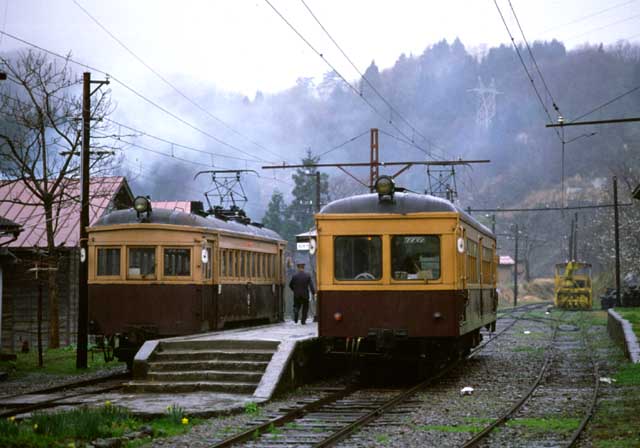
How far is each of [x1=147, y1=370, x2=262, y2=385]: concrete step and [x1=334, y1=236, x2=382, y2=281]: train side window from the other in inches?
82.9

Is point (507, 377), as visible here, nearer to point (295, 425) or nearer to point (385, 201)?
point (385, 201)

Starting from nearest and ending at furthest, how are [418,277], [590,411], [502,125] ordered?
[590,411] → [418,277] → [502,125]

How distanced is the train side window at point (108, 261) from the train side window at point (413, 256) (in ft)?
18.6

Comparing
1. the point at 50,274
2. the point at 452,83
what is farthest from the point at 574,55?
the point at 50,274

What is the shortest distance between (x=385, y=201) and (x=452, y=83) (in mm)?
169842

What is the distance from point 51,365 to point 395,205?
834cm

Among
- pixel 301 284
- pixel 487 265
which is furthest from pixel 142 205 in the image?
pixel 487 265

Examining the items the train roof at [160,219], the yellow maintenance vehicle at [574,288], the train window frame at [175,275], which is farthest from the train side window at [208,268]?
the yellow maintenance vehicle at [574,288]

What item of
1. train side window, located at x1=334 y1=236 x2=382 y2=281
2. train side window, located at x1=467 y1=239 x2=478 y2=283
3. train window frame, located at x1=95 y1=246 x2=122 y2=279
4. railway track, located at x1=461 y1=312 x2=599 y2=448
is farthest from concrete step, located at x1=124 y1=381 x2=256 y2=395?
train side window, located at x1=467 y1=239 x2=478 y2=283

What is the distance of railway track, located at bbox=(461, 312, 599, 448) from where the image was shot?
29.6 feet

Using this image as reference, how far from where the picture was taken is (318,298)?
45.9 feet

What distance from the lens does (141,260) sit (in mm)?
17031

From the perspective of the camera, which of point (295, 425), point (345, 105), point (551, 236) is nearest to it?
point (295, 425)

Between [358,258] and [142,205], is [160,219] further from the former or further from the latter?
[358,258]
